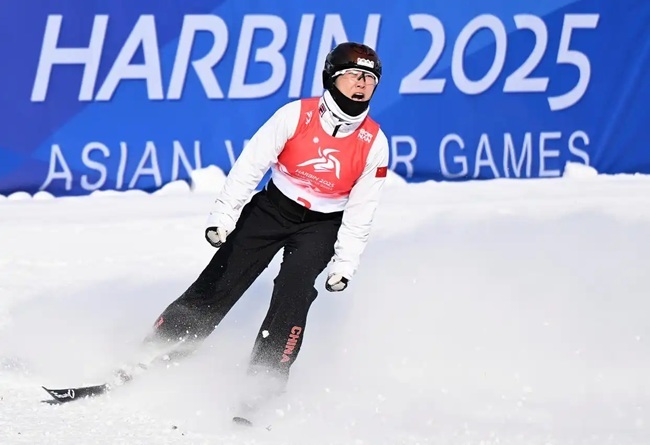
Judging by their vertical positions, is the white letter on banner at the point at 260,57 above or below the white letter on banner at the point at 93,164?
above

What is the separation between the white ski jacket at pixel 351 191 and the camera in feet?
14.6

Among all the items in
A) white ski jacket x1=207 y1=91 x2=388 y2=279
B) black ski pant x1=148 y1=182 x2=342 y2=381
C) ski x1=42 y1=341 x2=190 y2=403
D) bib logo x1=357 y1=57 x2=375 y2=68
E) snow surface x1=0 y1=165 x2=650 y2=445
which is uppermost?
bib logo x1=357 y1=57 x2=375 y2=68

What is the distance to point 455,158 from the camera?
858cm

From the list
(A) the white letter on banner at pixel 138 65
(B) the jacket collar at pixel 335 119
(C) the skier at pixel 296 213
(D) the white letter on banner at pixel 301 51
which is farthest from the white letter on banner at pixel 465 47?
(B) the jacket collar at pixel 335 119

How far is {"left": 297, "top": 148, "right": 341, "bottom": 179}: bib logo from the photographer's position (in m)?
4.53

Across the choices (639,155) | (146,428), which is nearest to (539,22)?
(639,155)

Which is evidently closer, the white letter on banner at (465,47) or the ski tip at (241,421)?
the ski tip at (241,421)

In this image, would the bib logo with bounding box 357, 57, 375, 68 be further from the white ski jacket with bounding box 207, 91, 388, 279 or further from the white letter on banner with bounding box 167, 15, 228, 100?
the white letter on banner with bounding box 167, 15, 228, 100

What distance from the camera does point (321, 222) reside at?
4684 millimetres

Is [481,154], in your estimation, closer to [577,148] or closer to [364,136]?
[577,148]

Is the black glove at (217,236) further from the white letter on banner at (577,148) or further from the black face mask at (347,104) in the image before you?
the white letter on banner at (577,148)

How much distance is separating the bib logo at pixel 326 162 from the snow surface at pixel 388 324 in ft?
3.13

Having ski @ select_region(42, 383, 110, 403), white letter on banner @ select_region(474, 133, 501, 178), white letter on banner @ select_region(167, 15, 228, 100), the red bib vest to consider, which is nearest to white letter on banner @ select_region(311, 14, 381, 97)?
white letter on banner @ select_region(167, 15, 228, 100)

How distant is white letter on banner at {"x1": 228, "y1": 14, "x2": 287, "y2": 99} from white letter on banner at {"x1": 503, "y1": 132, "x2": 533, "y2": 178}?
190cm
